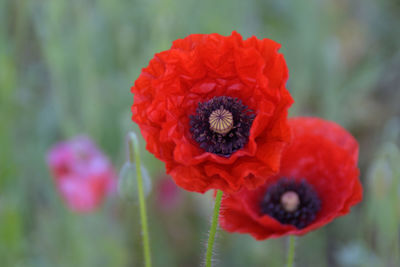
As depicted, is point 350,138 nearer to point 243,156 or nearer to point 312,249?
point 243,156

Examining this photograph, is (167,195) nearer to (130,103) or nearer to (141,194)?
(130,103)

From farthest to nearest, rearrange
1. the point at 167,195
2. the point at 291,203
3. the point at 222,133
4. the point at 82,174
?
the point at 167,195, the point at 82,174, the point at 291,203, the point at 222,133

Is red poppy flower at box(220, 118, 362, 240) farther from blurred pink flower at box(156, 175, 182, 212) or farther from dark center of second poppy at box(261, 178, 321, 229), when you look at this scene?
blurred pink flower at box(156, 175, 182, 212)

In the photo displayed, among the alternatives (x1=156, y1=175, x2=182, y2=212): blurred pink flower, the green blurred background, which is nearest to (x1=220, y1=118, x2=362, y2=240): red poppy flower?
the green blurred background

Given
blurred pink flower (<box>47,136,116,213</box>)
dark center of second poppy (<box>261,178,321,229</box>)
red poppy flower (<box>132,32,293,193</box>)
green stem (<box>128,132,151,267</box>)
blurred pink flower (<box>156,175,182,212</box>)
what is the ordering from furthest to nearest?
1. blurred pink flower (<box>156,175,182,212</box>)
2. blurred pink flower (<box>47,136,116,213</box>)
3. dark center of second poppy (<box>261,178,321,229</box>)
4. green stem (<box>128,132,151,267</box>)
5. red poppy flower (<box>132,32,293,193</box>)

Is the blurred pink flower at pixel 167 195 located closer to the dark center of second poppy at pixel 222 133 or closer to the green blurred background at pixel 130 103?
the green blurred background at pixel 130 103

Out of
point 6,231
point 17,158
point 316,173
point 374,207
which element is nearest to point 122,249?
point 6,231

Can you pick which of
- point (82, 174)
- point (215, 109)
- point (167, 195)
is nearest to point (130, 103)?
point (167, 195)
